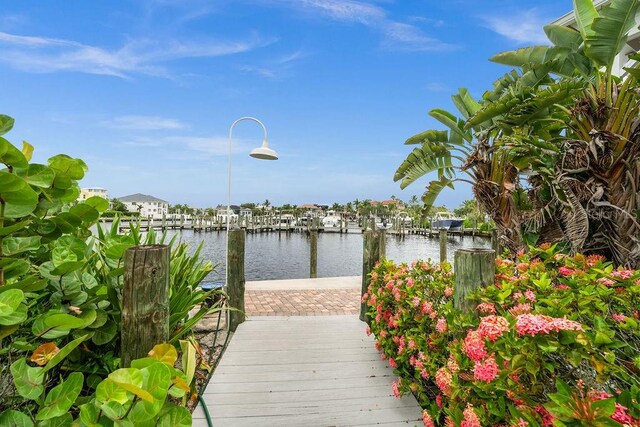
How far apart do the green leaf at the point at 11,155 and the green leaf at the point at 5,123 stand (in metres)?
0.13

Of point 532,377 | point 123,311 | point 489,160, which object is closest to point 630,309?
point 532,377

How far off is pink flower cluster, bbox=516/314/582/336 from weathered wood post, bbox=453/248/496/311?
80cm

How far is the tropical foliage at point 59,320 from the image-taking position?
114cm

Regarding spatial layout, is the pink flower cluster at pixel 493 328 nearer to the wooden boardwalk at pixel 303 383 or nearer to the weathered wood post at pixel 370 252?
the wooden boardwalk at pixel 303 383

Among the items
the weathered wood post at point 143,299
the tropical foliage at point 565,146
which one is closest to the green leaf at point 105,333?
the weathered wood post at point 143,299

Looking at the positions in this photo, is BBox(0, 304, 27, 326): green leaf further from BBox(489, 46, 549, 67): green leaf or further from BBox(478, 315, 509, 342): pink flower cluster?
BBox(489, 46, 549, 67): green leaf

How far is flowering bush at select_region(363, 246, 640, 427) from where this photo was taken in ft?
3.41

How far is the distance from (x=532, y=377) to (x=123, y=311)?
1931 millimetres

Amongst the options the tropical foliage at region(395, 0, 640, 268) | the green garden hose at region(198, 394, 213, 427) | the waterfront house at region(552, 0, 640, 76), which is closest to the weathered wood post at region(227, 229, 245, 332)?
the green garden hose at region(198, 394, 213, 427)

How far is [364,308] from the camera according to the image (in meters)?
4.31

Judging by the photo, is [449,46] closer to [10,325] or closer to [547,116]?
[547,116]

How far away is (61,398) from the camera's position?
119 cm

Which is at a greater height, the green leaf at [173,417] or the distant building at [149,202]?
the distant building at [149,202]

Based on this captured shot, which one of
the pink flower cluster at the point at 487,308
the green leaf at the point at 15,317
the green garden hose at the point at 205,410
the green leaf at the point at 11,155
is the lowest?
the green garden hose at the point at 205,410
